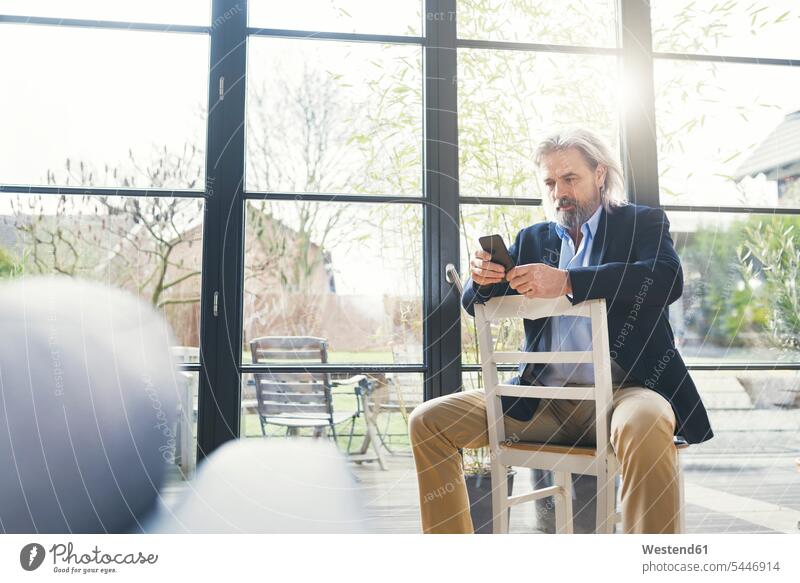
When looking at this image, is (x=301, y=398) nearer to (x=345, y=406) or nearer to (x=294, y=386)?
(x=294, y=386)

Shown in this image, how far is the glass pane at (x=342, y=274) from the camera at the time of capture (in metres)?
2.10

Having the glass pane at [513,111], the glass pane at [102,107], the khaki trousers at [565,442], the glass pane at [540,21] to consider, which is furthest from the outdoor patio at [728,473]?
the glass pane at [540,21]

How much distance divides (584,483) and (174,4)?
2118 millimetres

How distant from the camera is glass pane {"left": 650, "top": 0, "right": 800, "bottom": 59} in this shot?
2320mm

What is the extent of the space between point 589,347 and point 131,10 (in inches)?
73.6

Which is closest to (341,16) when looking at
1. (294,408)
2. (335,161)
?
(335,161)

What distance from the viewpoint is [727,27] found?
7.70 ft

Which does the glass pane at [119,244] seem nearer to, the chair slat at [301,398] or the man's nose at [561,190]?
the chair slat at [301,398]

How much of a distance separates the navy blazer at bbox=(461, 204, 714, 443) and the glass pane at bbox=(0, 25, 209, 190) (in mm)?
1138

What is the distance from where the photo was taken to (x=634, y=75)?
227 centimetres

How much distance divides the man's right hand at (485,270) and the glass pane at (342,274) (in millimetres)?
462

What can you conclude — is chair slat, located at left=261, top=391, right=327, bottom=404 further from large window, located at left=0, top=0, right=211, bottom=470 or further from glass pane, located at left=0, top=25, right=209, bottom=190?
glass pane, located at left=0, top=25, right=209, bottom=190
